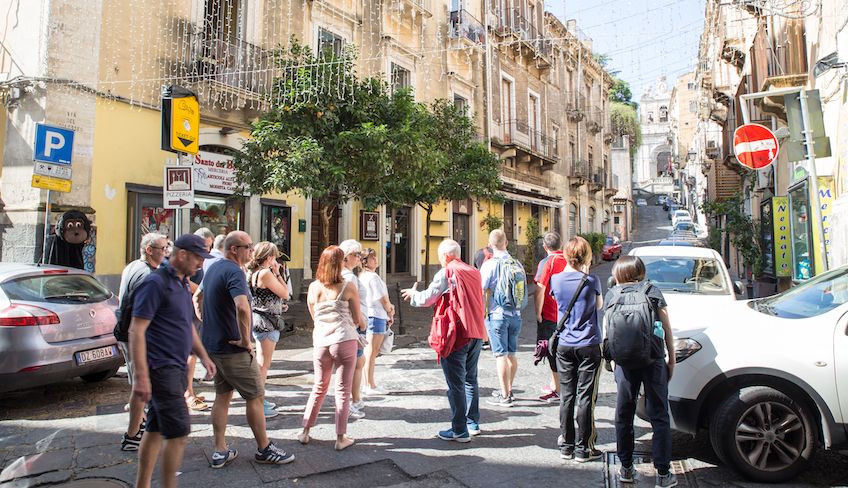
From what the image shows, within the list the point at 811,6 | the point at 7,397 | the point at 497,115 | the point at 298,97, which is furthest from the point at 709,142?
the point at 7,397

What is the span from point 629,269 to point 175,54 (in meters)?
10.6

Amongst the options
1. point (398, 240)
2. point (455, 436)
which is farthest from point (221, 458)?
point (398, 240)

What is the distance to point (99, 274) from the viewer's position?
32.4 feet

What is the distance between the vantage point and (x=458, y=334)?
466 cm

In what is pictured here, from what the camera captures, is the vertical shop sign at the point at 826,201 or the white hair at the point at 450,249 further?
the vertical shop sign at the point at 826,201

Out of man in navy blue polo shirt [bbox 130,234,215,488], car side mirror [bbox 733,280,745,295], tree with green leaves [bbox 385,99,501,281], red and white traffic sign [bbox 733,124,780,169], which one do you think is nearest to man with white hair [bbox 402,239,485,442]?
man in navy blue polo shirt [bbox 130,234,215,488]

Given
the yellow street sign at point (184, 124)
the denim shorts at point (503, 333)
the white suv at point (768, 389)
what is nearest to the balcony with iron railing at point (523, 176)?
the yellow street sign at point (184, 124)

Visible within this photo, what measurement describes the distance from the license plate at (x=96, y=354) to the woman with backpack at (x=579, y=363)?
484 centimetres

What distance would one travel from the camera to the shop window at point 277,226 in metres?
13.2

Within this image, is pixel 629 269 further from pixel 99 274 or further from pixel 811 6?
pixel 811 6

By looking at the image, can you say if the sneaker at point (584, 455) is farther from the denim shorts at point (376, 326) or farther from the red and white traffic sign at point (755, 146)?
the red and white traffic sign at point (755, 146)

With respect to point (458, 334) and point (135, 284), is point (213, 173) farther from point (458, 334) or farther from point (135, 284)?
point (458, 334)

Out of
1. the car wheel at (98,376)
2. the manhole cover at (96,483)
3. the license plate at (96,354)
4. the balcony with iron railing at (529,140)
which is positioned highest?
the balcony with iron railing at (529,140)

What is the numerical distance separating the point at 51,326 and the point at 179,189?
2744 mm
